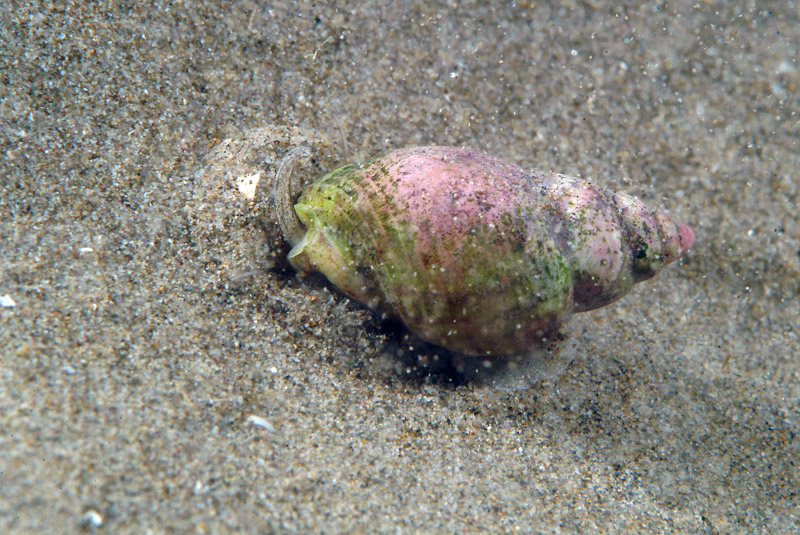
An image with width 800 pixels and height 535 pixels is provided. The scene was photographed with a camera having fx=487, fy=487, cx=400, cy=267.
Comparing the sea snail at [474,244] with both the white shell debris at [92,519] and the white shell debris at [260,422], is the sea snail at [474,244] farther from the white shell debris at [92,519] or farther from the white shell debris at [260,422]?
the white shell debris at [92,519]

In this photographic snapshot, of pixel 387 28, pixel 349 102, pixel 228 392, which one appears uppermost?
pixel 387 28

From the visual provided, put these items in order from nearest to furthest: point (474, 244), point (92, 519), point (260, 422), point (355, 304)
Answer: point (92, 519)
point (260, 422)
point (474, 244)
point (355, 304)

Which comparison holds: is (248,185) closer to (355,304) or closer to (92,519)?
(355,304)

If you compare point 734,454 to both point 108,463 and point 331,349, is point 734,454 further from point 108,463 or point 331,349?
point 108,463

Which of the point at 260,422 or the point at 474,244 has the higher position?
the point at 474,244

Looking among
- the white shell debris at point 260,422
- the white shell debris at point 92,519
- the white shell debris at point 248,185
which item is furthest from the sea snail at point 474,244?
the white shell debris at point 92,519

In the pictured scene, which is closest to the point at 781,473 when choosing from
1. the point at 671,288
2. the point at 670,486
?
the point at 670,486

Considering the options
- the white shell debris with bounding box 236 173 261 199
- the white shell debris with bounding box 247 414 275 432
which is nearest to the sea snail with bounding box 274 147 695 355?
the white shell debris with bounding box 236 173 261 199

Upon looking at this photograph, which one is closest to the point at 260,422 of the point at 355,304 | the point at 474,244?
the point at 355,304
